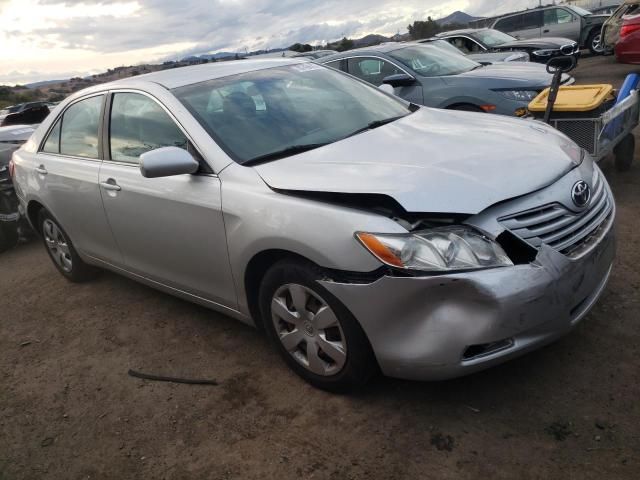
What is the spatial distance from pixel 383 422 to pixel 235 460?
694mm

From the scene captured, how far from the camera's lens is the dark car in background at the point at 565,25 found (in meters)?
17.7

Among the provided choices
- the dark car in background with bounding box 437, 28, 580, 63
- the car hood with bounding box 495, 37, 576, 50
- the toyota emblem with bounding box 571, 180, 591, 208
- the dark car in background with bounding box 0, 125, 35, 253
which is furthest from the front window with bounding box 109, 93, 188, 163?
the car hood with bounding box 495, 37, 576, 50

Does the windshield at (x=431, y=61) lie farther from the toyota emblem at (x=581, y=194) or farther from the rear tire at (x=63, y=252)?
the toyota emblem at (x=581, y=194)

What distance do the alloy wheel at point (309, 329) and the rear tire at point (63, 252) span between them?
2.61 m

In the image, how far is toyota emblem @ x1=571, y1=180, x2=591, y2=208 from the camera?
2611 millimetres

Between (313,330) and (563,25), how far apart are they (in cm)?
1836

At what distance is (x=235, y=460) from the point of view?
8.50 ft

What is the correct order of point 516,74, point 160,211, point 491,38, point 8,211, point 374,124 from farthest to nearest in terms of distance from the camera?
point 491,38 → point 8,211 → point 516,74 → point 374,124 → point 160,211

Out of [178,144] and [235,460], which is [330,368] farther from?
[178,144]

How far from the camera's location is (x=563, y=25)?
703 inches

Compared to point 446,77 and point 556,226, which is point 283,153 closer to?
point 556,226

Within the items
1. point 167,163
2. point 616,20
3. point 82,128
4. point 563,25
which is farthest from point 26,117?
point 563,25

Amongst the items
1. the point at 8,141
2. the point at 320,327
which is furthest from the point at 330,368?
the point at 8,141

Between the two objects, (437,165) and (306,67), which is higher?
(306,67)
